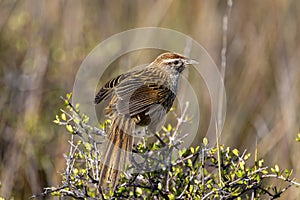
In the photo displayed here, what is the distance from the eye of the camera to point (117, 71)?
5730 millimetres

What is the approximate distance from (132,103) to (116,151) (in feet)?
1.57

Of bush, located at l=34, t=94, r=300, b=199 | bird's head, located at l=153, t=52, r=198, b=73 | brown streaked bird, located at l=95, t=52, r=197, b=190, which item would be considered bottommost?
bush, located at l=34, t=94, r=300, b=199

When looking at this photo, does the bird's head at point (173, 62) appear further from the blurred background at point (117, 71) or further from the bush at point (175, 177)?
the blurred background at point (117, 71)

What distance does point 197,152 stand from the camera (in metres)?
2.83

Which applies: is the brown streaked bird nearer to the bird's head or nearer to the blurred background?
the bird's head

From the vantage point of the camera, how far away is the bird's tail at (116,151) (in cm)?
277

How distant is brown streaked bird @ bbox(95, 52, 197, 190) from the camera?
2.88 m

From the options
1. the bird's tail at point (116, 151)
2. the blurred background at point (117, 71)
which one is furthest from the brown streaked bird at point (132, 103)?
the blurred background at point (117, 71)

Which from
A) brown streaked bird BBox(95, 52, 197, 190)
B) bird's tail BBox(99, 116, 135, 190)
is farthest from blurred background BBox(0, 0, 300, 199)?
bird's tail BBox(99, 116, 135, 190)

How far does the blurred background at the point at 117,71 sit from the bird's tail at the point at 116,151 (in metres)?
1.34

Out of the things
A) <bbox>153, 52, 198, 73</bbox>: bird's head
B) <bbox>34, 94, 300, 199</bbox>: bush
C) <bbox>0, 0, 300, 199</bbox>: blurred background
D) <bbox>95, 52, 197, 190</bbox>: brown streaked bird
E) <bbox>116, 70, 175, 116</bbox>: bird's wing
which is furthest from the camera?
<bbox>0, 0, 300, 199</bbox>: blurred background

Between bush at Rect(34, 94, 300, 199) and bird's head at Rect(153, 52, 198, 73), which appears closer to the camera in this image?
bush at Rect(34, 94, 300, 199)

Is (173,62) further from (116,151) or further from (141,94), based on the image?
(116,151)

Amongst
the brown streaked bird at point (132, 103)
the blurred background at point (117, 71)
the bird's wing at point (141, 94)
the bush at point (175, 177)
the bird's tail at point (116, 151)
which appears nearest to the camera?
the bush at point (175, 177)
